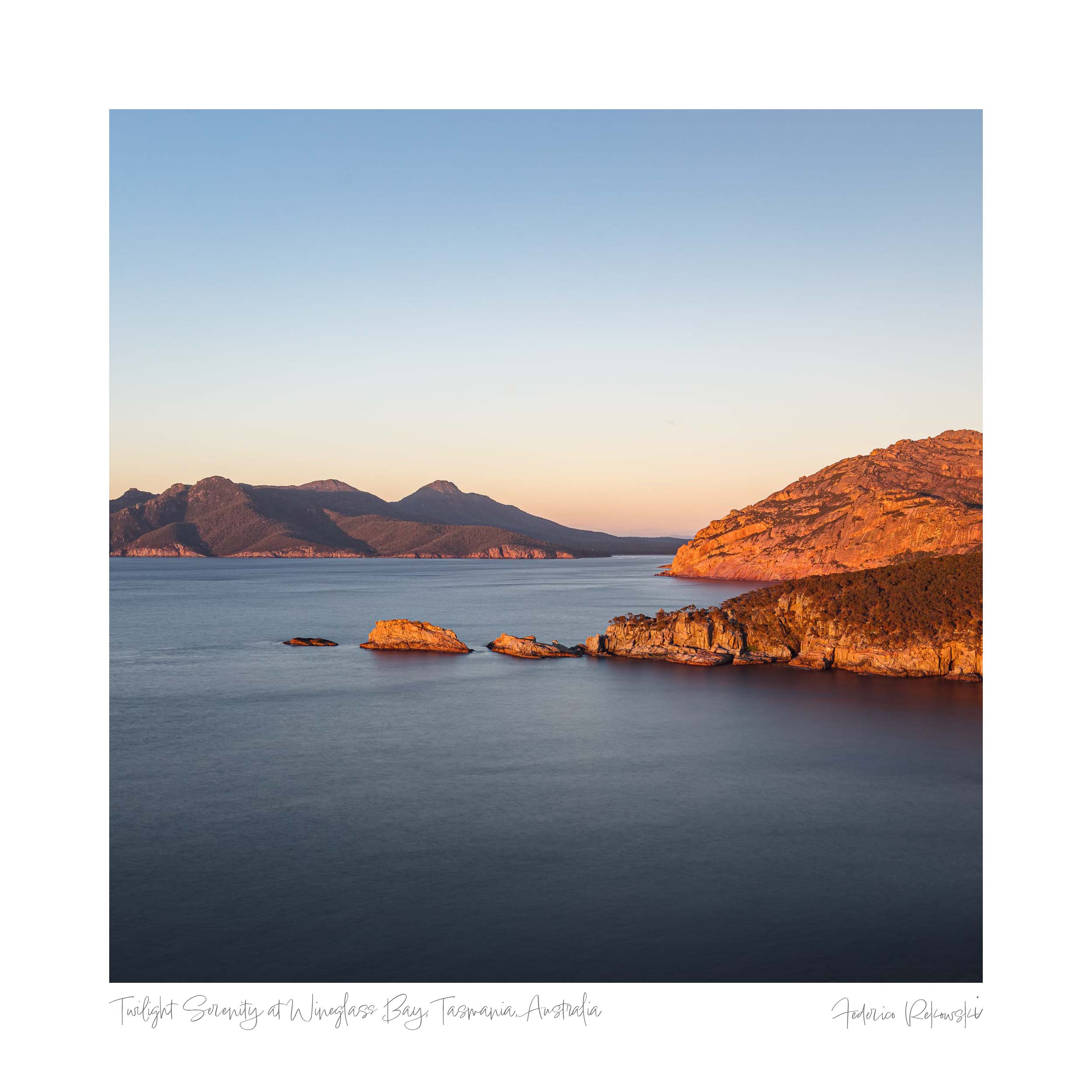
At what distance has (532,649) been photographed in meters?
42.2

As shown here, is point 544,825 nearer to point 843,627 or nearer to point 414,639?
point 843,627

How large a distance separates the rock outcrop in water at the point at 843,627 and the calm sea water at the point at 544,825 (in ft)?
4.71

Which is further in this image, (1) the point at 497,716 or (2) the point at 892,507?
(2) the point at 892,507

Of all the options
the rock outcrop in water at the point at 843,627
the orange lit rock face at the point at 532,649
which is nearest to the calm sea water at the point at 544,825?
the rock outcrop in water at the point at 843,627

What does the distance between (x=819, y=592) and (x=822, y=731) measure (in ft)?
46.7

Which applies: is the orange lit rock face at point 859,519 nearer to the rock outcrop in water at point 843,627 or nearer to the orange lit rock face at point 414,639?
the rock outcrop in water at point 843,627

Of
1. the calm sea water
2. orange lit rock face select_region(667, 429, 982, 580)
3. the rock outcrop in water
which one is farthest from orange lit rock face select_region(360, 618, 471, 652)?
orange lit rock face select_region(667, 429, 982, 580)

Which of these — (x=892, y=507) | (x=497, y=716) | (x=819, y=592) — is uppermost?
(x=892, y=507)

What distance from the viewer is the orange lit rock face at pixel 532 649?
137 feet

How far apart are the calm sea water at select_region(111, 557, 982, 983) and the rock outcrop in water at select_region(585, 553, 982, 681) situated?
1.44m

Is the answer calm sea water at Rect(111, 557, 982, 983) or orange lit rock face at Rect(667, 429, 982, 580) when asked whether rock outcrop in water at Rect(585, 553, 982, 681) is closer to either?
calm sea water at Rect(111, 557, 982, 983)
